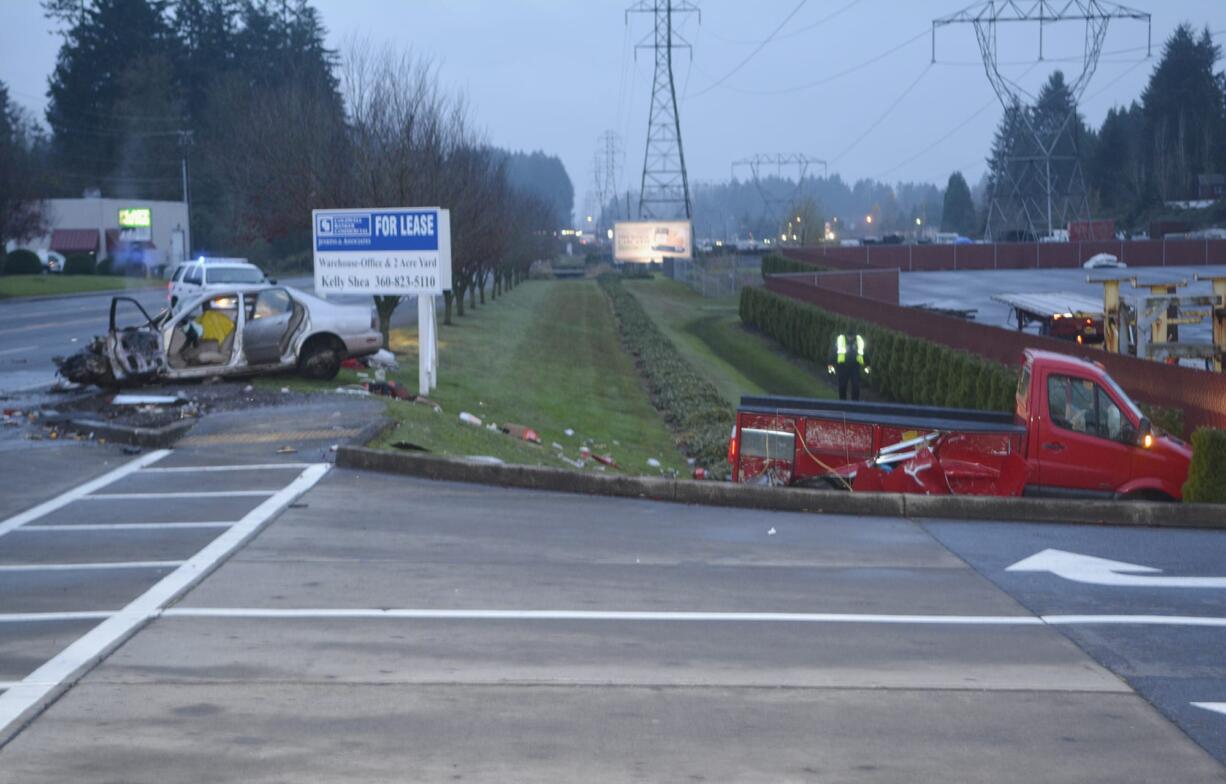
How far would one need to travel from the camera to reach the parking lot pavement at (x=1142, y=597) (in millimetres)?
7883

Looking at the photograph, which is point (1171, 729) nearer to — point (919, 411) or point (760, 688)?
→ point (760, 688)

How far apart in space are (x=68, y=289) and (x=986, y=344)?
46771 mm

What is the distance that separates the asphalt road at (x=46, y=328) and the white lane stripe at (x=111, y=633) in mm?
11568

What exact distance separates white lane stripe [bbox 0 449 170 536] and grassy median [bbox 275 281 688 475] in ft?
8.80

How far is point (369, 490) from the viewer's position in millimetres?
14273

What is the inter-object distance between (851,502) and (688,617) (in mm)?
5025

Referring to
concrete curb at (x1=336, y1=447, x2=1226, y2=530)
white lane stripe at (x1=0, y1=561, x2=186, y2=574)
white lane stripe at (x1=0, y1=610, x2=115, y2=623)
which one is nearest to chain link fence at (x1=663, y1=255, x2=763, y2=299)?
concrete curb at (x1=336, y1=447, x2=1226, y2=530)

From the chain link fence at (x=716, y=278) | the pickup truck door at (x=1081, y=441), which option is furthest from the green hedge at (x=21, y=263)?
the pickup truck door at (x=1081, y=441)

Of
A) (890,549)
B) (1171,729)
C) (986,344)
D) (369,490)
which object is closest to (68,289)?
(986,344)

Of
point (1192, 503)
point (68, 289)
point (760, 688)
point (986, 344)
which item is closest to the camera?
point (760, 688)

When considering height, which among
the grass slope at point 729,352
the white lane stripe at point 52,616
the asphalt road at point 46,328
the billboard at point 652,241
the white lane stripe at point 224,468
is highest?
the billboard at point 652,241

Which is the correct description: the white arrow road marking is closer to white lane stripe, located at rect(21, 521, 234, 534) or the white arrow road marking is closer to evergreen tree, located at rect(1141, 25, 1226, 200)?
white lane stripe, located at rect(21, 521, 234, 534)

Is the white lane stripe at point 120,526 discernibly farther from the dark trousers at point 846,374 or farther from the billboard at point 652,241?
the billboard at point 652,241

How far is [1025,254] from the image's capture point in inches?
3383
